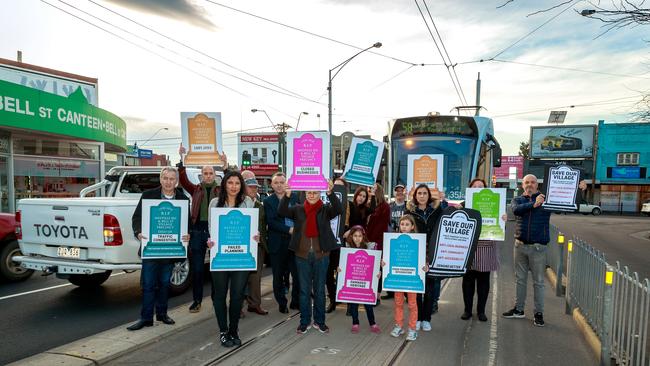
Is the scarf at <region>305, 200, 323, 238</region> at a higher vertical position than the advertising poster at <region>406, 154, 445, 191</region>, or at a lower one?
lower

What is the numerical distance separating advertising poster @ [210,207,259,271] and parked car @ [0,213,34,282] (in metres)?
5.24

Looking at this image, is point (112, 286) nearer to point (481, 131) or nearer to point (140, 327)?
point (140, 327)

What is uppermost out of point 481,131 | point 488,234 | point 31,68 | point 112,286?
point 31,68

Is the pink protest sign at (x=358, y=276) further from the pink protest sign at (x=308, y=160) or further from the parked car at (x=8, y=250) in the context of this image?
the parked car at (x=8, y=250)

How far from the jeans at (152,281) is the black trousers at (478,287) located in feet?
13.2

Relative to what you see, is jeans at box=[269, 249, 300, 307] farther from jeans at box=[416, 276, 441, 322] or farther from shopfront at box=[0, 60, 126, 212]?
shopfront at box=[0, 60, 126, 212]

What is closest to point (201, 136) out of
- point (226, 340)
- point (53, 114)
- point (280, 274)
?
point (280, 274)

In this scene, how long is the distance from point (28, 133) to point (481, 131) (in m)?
16.8

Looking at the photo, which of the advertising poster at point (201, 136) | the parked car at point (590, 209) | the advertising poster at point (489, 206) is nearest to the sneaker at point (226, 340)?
the advertising poster at point (201, 136)

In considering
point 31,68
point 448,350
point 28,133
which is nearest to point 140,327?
point 448,350

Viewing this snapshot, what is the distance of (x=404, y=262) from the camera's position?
5.12 m

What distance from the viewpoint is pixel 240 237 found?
4840 mm

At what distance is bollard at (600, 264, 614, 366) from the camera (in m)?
4.24

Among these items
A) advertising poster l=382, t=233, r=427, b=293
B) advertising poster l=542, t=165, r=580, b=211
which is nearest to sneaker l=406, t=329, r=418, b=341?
advertising poster l=382, t=233, r=427, b=293
